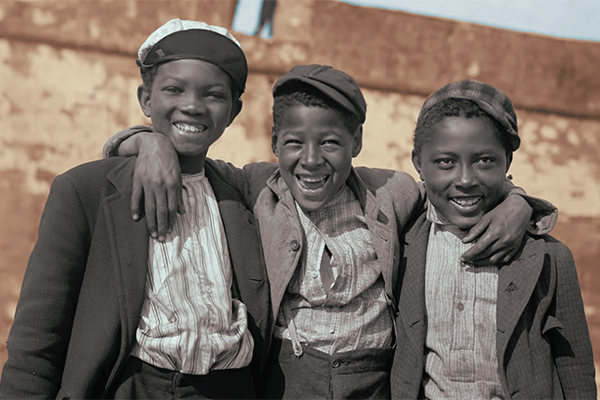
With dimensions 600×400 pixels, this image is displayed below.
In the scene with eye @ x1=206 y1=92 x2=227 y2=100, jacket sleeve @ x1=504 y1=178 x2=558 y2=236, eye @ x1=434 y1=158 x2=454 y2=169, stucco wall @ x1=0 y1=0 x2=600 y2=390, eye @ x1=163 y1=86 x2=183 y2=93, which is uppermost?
stucco wall @ x1=0 y1=0 x2=600 y2=390

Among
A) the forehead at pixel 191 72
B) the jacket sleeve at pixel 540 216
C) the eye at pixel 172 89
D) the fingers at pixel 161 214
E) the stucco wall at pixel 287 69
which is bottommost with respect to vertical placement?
the fingers at pixel 161 214

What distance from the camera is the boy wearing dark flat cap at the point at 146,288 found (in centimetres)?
181

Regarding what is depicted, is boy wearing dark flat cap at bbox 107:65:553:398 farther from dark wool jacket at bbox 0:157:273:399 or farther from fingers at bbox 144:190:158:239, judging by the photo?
dark wool jacket at bbox 0:157:273:399

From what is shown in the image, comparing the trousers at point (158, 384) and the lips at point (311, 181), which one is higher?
the lips at point (311, 181)

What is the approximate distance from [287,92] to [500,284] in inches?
42.9

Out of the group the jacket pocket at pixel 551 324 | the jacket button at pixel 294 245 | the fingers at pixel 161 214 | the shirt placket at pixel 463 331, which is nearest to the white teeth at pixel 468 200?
the shirt placket at pixel 463 331

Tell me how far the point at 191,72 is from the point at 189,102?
0.34 ft

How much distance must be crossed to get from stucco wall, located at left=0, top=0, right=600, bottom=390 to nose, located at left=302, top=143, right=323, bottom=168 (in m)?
2.12

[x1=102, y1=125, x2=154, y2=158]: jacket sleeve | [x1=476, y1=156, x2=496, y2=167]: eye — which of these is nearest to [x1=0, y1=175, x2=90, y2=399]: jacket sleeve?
[x1=102, y1=125, x2=154, y2=158]: jacket sleeve

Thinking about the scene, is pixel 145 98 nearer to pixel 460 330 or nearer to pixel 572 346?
pixel 460 330

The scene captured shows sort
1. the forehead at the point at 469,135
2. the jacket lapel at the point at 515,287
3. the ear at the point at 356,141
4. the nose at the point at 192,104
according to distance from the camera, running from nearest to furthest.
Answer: the nose at the point at 192,104 < the jacket lapel at the point at 515,287 < the forehead at the point at 469,135 < the ear at the point at 356,141

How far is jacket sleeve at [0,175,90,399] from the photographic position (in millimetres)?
1792

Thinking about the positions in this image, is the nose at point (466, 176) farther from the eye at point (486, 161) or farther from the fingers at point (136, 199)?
the fingers at point (136, 199)

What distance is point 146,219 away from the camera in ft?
6.34
